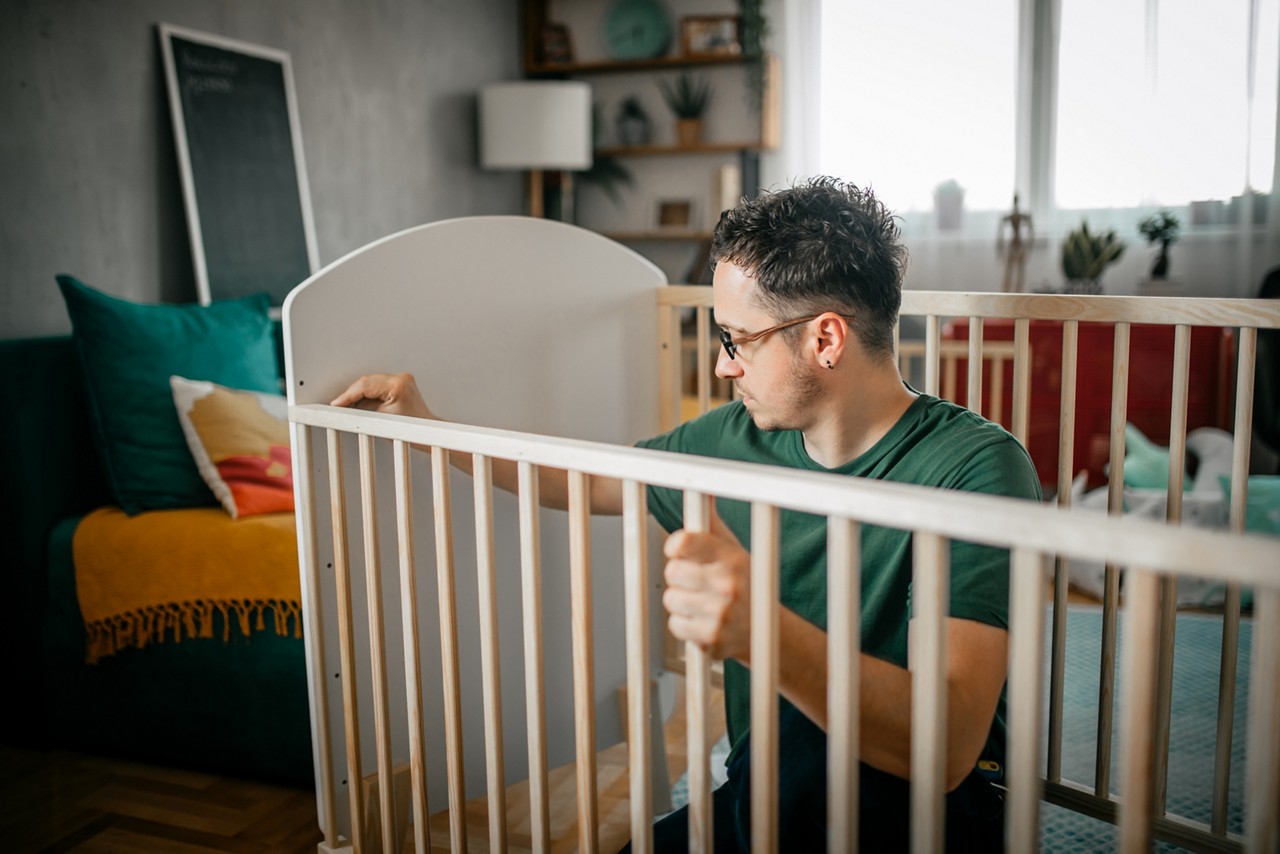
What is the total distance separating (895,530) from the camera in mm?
1138

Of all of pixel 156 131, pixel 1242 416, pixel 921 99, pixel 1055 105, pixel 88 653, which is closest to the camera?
pixel 1242 416

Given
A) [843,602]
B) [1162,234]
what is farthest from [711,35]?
[843,602]

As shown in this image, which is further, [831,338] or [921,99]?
[921,99]

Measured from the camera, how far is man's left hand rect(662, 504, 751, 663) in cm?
83

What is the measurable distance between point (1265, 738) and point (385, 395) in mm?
1038

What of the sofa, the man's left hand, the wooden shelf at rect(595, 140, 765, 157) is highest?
the wooden shelf at rect(595, 140, 765, 157)

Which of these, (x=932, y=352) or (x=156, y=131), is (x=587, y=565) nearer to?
(x=932, y=352)

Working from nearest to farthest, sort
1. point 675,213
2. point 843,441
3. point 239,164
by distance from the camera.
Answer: point 843,441 → point 239,164 → point 675,213

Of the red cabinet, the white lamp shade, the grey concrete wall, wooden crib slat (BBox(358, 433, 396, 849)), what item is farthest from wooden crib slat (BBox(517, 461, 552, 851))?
the white lamp shade

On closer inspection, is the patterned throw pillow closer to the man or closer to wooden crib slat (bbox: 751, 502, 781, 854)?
the man

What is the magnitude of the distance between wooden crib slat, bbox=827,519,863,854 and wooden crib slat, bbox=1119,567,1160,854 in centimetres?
19

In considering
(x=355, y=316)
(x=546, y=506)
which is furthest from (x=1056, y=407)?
(x=355, y=316)

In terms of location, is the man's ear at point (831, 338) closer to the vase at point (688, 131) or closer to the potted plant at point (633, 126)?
the vase at point (688, 131)

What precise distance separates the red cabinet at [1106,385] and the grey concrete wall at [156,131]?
221 centimetres
